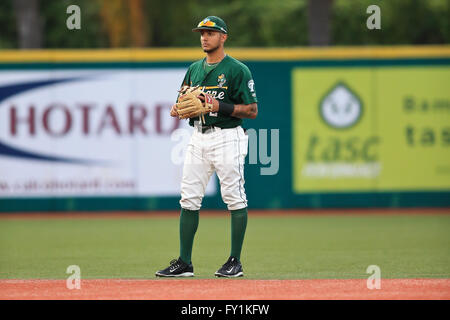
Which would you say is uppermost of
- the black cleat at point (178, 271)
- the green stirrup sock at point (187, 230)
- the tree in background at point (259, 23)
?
the tree in background at point (259, 23)

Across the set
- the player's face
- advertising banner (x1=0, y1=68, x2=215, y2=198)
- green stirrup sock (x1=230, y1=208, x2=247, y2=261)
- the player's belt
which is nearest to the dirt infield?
green stirrup sock (x1=230, y1=208, x2=247, y2=261)

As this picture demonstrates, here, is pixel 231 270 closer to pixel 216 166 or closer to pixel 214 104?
pixel 216 166

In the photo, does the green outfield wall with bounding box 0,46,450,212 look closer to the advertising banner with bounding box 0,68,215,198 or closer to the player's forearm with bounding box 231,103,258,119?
the advertising banner with bounding box 0,68,215,198

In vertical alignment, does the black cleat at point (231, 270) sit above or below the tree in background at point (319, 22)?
below

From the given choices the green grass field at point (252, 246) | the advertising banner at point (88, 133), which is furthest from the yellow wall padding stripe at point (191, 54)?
the green grass field at point (252, 246)

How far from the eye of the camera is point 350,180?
15703mm

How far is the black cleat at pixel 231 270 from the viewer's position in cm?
752

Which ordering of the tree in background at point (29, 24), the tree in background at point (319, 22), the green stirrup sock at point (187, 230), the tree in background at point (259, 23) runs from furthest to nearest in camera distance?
the tree in background at point (259, 23) → the tree in background at point (29, 24) → the tree in background at point (319, 22) → the green stirrup sock at point (187, 230)

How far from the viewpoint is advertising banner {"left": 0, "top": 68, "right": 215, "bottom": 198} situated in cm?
1562

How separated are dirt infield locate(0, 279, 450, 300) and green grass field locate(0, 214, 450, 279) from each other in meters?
0.50

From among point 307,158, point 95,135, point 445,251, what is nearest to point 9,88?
point 95,135

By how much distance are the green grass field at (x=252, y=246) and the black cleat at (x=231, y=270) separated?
15 centimetres

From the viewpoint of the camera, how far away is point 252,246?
10664mm

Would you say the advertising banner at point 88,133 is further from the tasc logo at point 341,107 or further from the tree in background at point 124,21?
the tree in background at point 124,21
